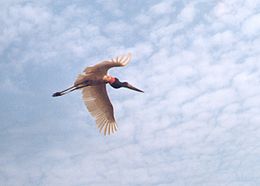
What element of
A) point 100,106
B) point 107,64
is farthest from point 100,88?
point 107,64

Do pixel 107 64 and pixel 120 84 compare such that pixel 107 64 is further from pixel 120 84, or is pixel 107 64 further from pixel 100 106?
pixel 100 106

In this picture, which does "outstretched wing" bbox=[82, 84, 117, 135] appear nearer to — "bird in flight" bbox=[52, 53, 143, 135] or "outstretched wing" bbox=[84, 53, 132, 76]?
"bird in flight" bbox=[52, 53, 143, 135]

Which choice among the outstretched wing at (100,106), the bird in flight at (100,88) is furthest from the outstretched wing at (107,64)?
the outstretched wing at (100,106)

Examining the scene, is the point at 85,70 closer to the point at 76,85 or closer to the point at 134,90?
the point at 76,85

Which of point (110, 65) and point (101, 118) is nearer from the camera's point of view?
point (110, 65)

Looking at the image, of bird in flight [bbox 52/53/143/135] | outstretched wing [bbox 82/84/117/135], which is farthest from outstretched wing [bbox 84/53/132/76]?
outstretched wing [bbox 82/84/117/135]

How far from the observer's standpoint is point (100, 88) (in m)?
27.8

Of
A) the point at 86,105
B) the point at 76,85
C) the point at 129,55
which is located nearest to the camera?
the point at 129,55

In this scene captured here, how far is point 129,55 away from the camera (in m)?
24.6

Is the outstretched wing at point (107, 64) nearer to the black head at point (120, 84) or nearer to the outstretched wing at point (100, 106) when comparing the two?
the black head at point (120, 84)

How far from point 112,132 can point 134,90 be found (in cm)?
281

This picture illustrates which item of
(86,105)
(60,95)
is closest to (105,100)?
(86,105)

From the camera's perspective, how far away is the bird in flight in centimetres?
2486

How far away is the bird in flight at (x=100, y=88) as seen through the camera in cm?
2486
